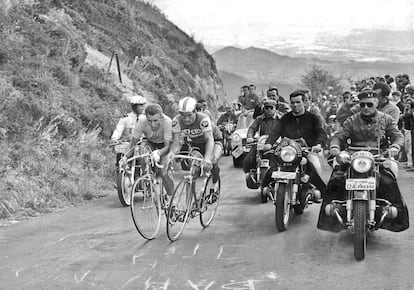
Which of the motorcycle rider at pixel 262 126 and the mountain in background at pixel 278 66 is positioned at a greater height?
the mountain in background at pixel 278 66

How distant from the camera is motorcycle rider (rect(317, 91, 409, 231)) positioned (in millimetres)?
8391

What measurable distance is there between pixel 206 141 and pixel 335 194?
2.19 m

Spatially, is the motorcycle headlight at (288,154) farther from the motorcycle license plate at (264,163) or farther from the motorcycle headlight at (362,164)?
the motorcycle license plate at (264,163)

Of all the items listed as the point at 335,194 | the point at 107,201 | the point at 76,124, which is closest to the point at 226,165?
the point at 76,124

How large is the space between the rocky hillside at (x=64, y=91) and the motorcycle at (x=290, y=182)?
4688 mm

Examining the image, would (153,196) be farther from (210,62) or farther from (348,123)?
(210,62)

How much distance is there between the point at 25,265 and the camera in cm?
802

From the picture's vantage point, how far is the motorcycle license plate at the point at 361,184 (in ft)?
25.8

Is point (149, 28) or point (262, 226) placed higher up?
point (149, 28)

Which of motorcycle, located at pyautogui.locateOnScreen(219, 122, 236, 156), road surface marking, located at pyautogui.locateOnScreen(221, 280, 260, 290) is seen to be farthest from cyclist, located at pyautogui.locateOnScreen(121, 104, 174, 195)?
motorcycle, located at pyautogui.locateOnScreen(219, 122, 236, 156)

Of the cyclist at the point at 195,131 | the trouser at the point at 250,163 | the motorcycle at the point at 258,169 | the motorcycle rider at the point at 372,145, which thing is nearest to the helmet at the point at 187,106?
the cyclist at the point at 195,131

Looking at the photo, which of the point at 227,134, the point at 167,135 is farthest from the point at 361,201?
the point at 227,134

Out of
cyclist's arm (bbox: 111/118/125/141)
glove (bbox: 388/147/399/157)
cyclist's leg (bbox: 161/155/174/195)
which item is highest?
glove (bbox: 388/147/399/157)

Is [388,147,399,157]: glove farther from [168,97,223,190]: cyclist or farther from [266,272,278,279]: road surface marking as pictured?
[168,97,223,190]: cyclist
